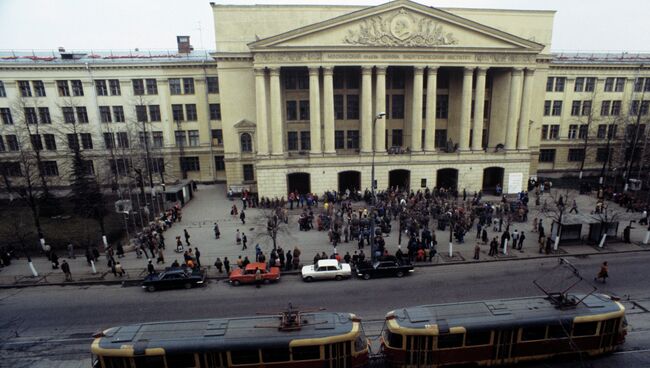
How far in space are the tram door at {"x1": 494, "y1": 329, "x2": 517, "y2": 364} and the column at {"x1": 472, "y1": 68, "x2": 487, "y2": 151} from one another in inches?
1247

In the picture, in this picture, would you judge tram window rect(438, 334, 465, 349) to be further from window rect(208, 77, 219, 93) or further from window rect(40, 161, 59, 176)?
window rect(40, 161, 59, 176)

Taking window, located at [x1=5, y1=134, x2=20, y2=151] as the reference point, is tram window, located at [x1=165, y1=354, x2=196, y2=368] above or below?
below

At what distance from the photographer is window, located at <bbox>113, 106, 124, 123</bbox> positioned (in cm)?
4550

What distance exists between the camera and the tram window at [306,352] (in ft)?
36.9

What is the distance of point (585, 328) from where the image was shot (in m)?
12.2

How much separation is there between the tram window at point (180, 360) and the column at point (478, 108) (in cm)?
3751

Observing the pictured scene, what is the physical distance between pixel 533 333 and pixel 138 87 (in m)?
49.1

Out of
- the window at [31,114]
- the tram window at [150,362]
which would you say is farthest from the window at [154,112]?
the tram window at [150,362]

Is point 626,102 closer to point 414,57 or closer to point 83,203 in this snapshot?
point 414,57

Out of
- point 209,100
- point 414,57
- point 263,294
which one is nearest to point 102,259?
point 263,294

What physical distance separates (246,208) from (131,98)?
23.3m

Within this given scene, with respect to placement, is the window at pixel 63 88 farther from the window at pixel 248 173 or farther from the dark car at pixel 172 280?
the dark car at pixel 172 280

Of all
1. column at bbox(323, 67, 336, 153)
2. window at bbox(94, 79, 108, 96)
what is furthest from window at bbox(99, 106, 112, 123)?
column at bbox(323, 67, 336, 153)

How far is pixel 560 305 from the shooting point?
41.0ft
